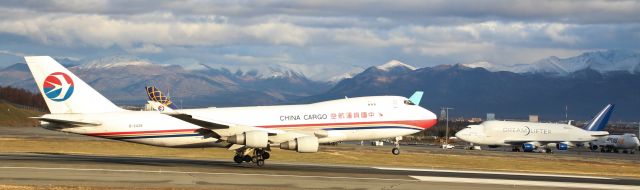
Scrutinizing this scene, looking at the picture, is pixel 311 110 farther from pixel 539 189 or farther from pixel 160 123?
pixel 539 189

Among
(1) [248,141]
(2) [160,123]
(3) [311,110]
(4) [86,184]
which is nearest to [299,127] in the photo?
(3) [311,110]

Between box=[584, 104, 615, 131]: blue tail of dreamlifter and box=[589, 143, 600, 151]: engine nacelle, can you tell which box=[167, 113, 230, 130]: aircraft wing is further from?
box=[589, 143, 600, 151]: engine nacelle

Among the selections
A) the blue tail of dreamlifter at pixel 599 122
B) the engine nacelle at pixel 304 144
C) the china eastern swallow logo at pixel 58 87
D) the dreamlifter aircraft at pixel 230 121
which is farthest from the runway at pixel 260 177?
the blue tail of dreamlifter at pixel 599 122

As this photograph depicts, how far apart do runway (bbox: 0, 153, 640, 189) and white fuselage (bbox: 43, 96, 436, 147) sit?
1765mm

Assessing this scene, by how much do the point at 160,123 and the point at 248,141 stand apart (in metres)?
6.01

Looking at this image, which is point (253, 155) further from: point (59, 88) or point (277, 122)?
point (59, 88)

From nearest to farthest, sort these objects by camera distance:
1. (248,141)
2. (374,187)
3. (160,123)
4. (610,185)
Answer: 1. (374,187)
2. (610,185)
3. (248,141)
4. (160,123)

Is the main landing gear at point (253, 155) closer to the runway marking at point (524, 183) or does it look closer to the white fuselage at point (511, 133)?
the runway marking at point (524, 183)

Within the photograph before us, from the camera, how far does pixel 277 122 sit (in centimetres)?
4912

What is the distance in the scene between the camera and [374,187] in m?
36.9

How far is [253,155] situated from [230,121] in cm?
241

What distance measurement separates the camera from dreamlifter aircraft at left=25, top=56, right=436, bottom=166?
152 ft

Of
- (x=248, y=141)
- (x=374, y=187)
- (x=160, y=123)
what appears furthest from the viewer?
(x=160, y=123)

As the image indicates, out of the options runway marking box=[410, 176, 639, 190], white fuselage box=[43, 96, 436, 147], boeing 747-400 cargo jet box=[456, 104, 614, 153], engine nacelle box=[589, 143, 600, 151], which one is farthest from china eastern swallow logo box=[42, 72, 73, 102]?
engine nacelle box=[589, 143, 600, 151]
